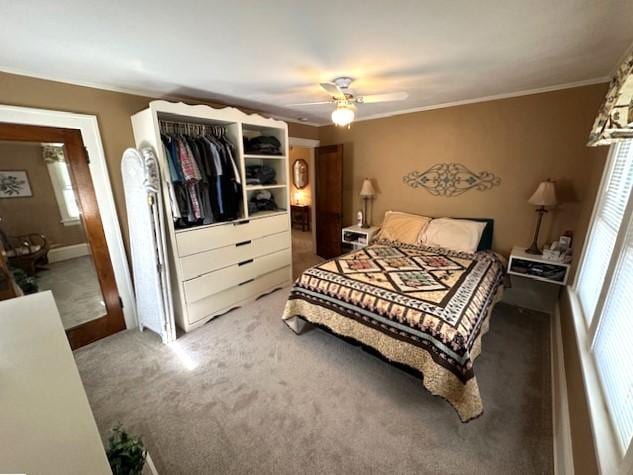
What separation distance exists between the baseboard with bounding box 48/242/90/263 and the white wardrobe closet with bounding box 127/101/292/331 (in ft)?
1.57

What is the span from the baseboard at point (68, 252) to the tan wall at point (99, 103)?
0.30m

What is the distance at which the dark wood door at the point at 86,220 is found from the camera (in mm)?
1922

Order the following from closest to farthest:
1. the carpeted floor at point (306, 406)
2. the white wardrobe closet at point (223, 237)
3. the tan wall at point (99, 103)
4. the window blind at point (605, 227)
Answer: the carpeted floor at point (306, 406) → the window blind at point (605, 227) → the tan wall at point (99, 103) → the white wardrobe closet at point (223, 237)

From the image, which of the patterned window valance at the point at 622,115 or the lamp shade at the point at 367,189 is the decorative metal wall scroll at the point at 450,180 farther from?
the patterned window valance at the point at 622,115

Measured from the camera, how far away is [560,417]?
4.90 feet

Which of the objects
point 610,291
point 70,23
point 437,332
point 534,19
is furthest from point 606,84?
point 70,23

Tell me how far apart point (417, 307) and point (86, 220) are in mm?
2747

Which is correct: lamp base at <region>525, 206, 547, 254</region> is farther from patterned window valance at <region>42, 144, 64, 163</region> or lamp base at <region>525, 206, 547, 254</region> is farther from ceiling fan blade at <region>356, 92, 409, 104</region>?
patterned window valance at <region>42, 144, 64, 163</region>

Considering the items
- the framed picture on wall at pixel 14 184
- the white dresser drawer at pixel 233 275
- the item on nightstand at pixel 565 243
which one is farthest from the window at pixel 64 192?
the item on nightstand at pixel 565 243

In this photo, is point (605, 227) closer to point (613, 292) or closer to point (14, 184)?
point (613, 292)

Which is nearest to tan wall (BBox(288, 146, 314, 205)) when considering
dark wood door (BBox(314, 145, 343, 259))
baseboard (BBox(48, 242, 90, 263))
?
dark wood door (BBox(314, 145, 343, 259))

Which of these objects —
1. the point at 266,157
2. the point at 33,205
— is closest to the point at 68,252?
the point at 33,205

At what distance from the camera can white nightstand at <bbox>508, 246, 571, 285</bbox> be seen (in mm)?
2389

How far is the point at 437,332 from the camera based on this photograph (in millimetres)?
1595
